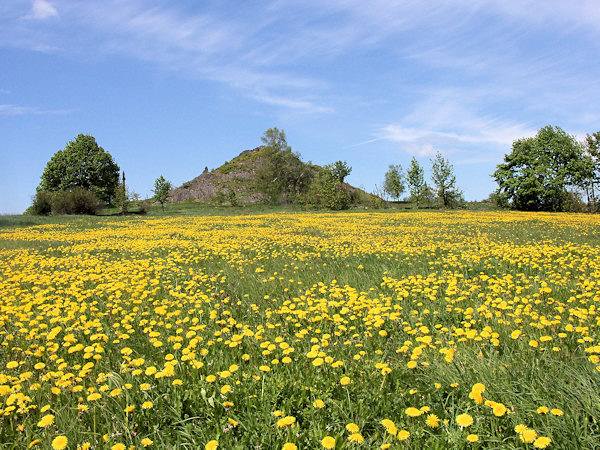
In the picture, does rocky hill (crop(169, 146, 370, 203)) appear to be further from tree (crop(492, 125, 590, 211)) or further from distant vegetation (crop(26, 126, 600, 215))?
tree (crop(492, 125, 590, 211))

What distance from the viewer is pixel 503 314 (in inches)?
156

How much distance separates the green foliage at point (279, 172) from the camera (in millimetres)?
65312

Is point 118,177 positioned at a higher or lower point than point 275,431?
higher

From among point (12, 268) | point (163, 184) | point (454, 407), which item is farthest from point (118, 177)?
point (454, 407)

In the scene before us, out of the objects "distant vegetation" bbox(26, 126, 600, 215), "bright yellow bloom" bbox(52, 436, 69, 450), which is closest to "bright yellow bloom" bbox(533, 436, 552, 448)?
"bright yellow bloom" bbox(52, 436, 69, 450)

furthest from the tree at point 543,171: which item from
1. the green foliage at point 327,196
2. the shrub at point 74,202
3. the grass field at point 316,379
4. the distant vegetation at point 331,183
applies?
the shrub at point 74,202

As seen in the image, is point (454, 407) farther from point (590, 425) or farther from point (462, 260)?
point (462, 260)

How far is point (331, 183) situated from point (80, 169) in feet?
139

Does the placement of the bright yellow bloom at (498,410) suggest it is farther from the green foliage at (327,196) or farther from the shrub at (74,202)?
the shrub at (74,202)

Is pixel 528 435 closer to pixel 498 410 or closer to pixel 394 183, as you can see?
pixel 498 410

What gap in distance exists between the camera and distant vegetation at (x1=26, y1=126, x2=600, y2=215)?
4359 centimetres

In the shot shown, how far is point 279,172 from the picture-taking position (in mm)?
65875

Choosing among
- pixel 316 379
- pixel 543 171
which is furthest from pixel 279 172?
pixel 316 379

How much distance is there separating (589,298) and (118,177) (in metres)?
70.5
